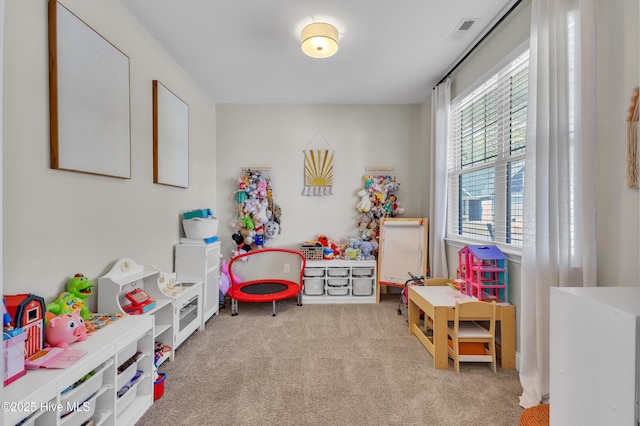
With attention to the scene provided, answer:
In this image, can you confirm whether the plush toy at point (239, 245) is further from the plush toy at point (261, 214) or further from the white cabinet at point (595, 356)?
the white cabinet at point (595, 356)

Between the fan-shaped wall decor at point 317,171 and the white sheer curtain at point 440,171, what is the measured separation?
134cm

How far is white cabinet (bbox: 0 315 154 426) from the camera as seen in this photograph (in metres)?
1.01

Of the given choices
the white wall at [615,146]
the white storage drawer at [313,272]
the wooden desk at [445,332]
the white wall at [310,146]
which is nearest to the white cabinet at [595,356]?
the white wall at [615,146]

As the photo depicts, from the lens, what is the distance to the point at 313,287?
3.54 metres

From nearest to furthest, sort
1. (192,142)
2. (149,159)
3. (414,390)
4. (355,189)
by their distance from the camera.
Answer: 1. (414,390)
2. (149,159)
3. (192,142)
4. (355,189)

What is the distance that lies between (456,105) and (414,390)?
269cm

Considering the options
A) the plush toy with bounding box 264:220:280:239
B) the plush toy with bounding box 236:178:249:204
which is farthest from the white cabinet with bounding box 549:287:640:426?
the plush toy with bounding box 236:178:249:204

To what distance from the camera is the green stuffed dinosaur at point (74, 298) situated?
1.44 metres

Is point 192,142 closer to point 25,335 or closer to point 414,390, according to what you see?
point 25,335

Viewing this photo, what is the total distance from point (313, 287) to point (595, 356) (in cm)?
281

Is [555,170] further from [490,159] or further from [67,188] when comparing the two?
[67,188]

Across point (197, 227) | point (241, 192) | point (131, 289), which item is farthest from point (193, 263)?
point (241, 192)

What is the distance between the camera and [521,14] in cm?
198

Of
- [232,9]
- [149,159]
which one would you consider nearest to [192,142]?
[149,159]
